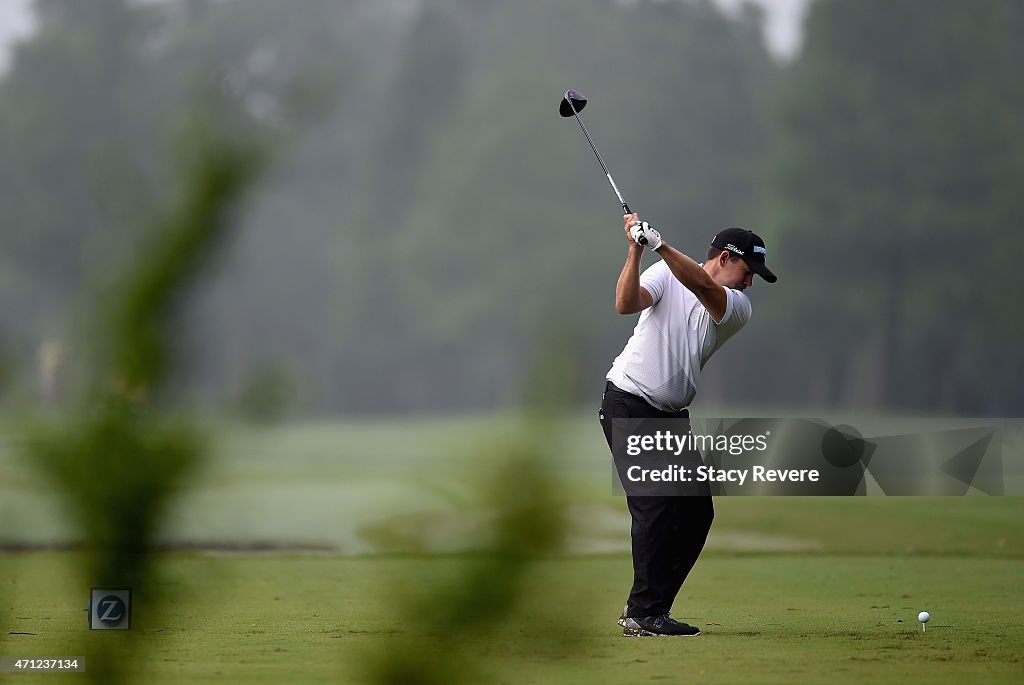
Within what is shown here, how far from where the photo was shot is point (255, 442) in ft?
6.29

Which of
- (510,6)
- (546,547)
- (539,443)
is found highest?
(510,6)

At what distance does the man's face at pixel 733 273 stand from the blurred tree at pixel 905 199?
5679 centimetres

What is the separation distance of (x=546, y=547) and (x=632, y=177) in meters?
79.1

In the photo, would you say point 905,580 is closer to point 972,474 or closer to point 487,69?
point 972,474

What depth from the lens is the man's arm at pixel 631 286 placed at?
6586 millimetres

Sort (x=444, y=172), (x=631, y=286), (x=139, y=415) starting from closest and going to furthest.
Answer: (x=139, y=415) → (x=631, y=286) → (x=444, y=172)

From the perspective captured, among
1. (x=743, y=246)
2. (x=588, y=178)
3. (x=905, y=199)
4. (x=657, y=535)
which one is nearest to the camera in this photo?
(x=657, y=535)

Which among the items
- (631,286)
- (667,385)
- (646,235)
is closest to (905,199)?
(667,385)

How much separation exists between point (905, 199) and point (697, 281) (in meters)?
60.1

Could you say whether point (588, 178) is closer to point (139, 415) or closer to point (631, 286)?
point (631, 286)

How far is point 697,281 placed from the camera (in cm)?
685

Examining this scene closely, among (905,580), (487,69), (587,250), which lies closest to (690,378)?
(905,580)

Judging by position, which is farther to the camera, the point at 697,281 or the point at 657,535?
the point at 657,535

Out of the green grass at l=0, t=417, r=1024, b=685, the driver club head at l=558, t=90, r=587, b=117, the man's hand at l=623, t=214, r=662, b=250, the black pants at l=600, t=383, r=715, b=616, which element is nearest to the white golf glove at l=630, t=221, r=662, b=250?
the man's hand at l=623, t=214, r=662, b=250
